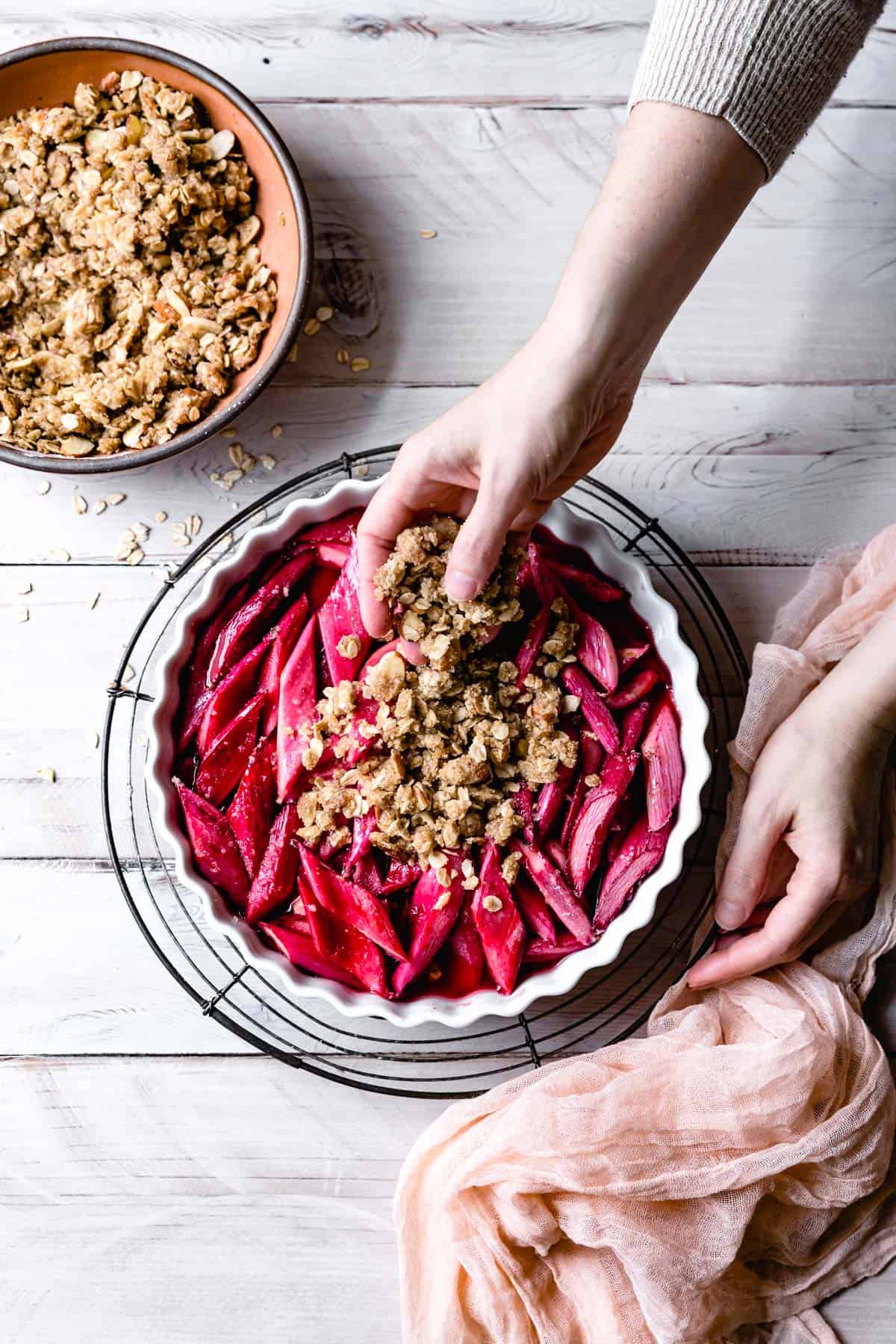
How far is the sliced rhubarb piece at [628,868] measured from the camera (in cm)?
115

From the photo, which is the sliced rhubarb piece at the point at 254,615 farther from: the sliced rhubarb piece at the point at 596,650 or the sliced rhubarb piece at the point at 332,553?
the sliced rhubarb piece at the point at 596,650

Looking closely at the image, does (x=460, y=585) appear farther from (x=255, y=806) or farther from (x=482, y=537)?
(x=255, y=806)

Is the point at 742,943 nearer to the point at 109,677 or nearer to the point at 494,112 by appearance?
the point at 109,677

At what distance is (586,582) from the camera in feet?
3.92

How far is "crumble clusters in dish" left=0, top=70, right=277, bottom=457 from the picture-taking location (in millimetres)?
1276

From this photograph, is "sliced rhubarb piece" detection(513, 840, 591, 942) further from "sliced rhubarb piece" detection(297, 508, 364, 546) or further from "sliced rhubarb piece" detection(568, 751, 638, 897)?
"sliced rhubarb piece" detection(297, 508, 364, 546)

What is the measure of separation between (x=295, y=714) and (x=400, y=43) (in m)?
0.87

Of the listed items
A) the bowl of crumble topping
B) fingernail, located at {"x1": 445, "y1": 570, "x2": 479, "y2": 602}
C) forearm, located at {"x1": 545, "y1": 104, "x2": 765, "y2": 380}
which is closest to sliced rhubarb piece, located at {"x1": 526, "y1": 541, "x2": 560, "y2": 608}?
the bowl of crumble topping

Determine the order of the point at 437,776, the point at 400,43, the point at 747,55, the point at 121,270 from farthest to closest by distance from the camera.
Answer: the point at 400,43 < the point at 121,270 < the point at 437,776 < the point at 747,55

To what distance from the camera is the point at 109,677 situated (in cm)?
137

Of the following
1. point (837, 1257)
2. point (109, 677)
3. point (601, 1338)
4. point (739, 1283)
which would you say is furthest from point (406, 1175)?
point (109, 677)

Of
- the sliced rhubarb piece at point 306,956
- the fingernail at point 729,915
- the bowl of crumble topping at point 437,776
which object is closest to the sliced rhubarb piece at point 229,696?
the bowl of crumble topping at point 437,776

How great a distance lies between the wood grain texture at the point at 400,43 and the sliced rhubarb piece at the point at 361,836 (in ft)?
2.97

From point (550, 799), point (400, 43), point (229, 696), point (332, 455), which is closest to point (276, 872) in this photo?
point (229, 696)
